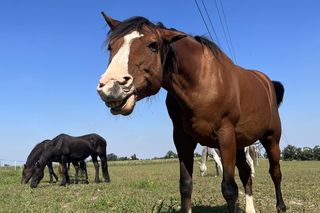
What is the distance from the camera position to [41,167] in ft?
53.1

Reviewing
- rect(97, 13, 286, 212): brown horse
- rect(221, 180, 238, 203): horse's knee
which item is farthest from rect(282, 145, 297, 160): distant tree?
rect(221, 180, 238, 203): horse's knee

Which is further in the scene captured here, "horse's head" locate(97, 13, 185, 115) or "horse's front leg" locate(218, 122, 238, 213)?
"horse's front leg" locate(218, 122, 238, 213)

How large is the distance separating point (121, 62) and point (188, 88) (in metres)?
1.04

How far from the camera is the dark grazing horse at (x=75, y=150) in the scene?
17.0m

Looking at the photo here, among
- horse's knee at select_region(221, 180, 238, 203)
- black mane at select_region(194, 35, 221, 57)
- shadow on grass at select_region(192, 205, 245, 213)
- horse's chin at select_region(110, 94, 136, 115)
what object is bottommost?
shadow on grass at select_region(192, 205, 245, 213)

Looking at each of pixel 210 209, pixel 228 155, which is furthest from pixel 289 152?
pixel 228 155

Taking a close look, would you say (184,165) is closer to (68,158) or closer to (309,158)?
(68,158)

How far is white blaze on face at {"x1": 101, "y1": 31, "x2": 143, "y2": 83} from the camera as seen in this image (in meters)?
3.56

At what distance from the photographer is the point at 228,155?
4559 mm

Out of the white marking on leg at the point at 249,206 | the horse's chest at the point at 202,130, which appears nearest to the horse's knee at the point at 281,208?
the white marking on leg at the point at 249,206

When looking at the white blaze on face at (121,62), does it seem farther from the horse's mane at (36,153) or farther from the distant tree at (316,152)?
the distant tree at (316,152)

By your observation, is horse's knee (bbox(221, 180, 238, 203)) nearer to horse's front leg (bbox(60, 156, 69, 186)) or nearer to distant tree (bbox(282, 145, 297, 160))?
horse's front leg (bbox(60, 156, 69, 186))

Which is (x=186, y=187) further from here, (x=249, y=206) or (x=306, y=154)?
(x=306, y=154)

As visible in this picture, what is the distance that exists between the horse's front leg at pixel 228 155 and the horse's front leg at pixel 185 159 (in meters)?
0.51
